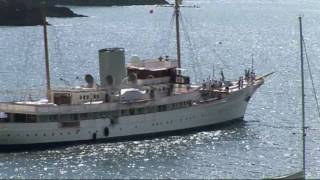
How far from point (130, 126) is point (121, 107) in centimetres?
191

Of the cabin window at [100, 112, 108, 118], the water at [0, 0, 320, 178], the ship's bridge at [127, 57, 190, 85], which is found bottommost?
the water at [0, 0, 320, 178]

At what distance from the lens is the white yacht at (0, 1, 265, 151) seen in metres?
68.4

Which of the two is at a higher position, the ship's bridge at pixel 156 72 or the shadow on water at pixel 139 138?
the ship's bridge at pixel 156 72

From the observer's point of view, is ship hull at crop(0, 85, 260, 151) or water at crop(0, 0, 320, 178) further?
ship hull at crop(0, 85, 260, 151)

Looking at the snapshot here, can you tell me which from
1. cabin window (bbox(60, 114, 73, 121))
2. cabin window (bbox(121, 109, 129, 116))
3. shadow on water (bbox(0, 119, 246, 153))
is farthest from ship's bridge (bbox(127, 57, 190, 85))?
cabin window (bbox(60, 114, 73, 121))

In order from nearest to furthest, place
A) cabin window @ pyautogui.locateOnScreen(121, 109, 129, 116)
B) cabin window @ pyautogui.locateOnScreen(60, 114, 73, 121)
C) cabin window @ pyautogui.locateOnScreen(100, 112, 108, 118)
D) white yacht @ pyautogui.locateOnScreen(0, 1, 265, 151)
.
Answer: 1. white yacht @ pyautogui.locateOnScreen(0, 1, 265, 151)
2. cabin window @ pyautogui.locateOnScreen(60, 114, 73, 121)
3. cabin window @ pyautogui.locateOnScreen(100, 112, 108, 118)
4. cabin window @ pyautogui.locateOnScreen(121, 109, 129, 116)

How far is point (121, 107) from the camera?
236 ft

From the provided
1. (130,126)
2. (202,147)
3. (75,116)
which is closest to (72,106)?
(75,116)

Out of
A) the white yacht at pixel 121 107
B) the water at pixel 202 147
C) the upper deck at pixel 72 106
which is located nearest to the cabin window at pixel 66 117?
the white yacht at pixel 121 107

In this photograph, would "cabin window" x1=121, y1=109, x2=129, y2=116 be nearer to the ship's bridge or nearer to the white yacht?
the white yacht

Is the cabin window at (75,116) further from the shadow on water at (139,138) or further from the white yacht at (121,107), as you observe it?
the shadow on water at (139,138)

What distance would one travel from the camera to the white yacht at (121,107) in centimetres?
6844

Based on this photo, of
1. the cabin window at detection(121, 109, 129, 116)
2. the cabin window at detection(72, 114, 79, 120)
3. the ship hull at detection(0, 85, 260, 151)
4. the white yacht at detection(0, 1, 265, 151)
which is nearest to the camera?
the ship hull at detection(0, 85, 260, 151)

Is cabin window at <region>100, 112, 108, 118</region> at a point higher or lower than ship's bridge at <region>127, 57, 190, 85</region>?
lower
